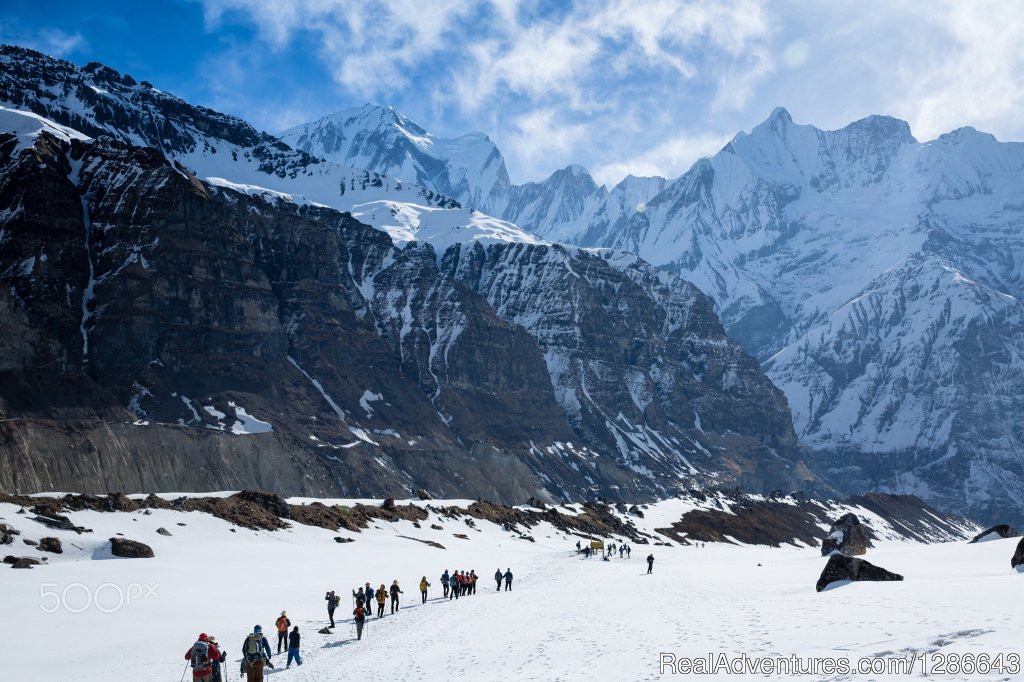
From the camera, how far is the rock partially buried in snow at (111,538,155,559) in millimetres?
43719

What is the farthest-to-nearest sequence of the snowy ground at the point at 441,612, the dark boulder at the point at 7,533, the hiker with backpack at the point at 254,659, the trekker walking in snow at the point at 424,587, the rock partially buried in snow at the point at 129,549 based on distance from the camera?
the rock partially buried in snow at the point at 129,549
the trekker walking in snow at the point at 424,587
the dark boulder at the point at 7,533
the hiker with backpack at the point at 254,659
the snowy ground at the point at 441,612

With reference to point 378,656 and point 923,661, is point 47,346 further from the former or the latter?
point 923,661

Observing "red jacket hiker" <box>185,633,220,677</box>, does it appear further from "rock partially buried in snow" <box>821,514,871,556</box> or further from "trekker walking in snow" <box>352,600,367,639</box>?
"rock partially buried in snow" <box>821,514,871,556</box>

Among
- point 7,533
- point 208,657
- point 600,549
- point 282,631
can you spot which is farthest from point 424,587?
point 600,549

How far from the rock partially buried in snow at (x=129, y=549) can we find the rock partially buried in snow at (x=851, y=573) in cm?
3174

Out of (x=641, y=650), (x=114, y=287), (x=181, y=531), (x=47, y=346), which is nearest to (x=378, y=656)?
(x=641, y=650)

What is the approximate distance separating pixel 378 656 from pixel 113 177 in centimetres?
16502

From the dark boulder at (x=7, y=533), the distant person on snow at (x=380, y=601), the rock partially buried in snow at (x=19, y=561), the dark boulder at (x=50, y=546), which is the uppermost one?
the dark boulder at (x=7, y=533)

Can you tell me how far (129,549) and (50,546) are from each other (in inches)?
139

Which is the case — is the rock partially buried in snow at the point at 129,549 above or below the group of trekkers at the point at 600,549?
above

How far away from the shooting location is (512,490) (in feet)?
643

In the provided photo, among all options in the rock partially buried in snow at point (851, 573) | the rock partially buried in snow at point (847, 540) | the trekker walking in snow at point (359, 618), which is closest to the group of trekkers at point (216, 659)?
the trekker walking in snow at point (359, 618)

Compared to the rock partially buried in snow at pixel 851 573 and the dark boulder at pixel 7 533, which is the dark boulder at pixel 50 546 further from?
the rock partially buried in snow at pixel 851 573

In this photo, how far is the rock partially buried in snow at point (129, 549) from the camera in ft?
143
